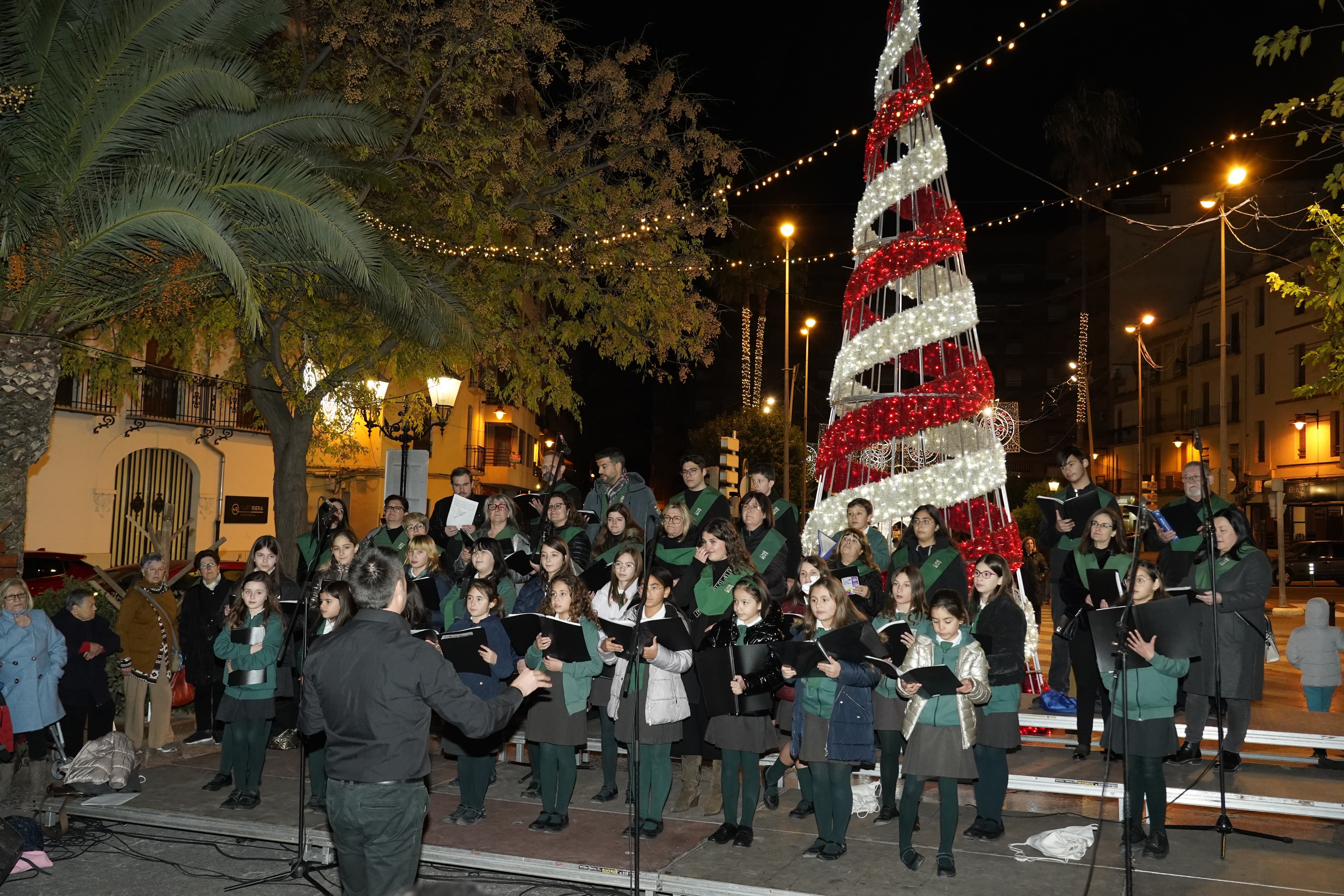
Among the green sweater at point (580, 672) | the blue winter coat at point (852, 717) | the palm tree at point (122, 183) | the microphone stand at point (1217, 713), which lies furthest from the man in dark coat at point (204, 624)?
the microphone stand at point (1217, 713)

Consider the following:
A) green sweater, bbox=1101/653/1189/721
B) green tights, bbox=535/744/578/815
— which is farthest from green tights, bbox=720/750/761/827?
green sweater, bbox=1101/653/1189/721

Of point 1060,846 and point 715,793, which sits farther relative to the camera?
point 715,793

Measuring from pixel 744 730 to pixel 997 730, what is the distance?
1745 millimetres

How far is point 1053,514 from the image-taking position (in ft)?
32.7

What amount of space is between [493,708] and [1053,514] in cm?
660

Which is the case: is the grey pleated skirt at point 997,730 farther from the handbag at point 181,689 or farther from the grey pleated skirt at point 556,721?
the handbag at point 181,689

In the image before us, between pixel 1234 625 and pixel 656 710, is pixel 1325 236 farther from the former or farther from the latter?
pixel 656 710

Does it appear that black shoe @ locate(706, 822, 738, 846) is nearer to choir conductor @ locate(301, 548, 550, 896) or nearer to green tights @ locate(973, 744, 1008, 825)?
green tights @ locate(973, 744, 1008, 825)

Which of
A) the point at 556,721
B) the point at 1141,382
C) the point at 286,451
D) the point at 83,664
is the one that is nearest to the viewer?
the point at 556,721

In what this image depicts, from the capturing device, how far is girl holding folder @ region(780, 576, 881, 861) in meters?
7.03

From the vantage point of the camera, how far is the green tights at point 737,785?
7.50 meters

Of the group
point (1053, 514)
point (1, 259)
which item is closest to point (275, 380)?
point (1, 259)

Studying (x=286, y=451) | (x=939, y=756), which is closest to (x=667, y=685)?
(x=939, y=756)

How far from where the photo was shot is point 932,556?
370 inches
